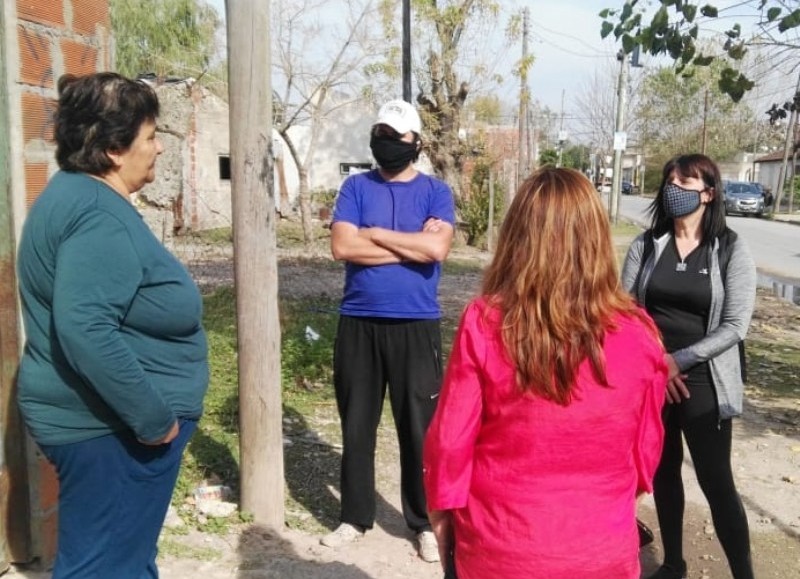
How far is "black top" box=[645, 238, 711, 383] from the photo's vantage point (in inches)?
128

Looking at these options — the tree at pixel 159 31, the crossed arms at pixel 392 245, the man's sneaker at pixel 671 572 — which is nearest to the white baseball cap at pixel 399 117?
the crossed arms at pixel 392 245

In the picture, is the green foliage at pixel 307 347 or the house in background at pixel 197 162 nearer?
the green foliage at pixel 307 347

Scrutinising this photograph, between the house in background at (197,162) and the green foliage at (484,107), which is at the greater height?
the green foliage at (484,107)

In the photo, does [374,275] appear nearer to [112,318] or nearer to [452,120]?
[112,318]

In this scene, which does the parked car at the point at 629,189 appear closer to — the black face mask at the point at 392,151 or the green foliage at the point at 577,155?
the green foliage at the point at 577,155

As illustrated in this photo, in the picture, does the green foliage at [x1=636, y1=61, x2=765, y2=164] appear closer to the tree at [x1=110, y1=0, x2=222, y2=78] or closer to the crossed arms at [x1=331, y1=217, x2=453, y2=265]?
the tree at [x1=110, y1=0, x2=222, y2=78]

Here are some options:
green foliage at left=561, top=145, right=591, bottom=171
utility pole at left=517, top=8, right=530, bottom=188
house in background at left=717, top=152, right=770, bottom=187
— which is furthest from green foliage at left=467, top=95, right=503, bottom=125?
house in background at left=717, top=152, right=770, bottom=187

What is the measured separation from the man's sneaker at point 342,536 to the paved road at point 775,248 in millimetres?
6954

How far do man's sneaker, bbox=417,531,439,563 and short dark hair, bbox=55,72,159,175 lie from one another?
230 cm

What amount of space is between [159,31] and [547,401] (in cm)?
2607

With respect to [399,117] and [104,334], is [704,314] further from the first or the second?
[104,334]

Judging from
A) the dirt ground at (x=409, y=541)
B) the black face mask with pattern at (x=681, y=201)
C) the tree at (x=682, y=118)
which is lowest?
the dirt ground at (x=409, y=541)

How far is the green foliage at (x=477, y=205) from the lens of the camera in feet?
61.5

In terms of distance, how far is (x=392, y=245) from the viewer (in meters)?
3.57
